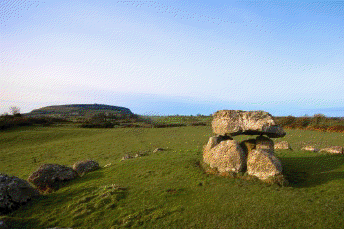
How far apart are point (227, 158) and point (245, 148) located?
2456 millimetres

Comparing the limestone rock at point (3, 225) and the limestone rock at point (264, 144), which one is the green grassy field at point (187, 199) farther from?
the limestone rock at point (264, 144)

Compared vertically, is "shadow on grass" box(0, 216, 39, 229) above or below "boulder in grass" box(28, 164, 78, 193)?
below

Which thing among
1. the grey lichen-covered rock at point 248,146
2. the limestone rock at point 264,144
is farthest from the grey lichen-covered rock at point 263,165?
the grey lichen-covered rock at point 248,146

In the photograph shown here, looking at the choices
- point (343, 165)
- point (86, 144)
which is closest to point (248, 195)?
point (343, 165)

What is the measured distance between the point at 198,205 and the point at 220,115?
22.6 feet

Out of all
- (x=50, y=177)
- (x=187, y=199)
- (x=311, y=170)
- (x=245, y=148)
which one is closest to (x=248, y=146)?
(x=245, y=148)

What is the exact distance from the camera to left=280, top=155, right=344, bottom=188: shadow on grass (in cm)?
1247

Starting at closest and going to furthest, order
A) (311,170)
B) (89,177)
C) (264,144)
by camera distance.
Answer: (311,170) → (264,144) → (89,177)

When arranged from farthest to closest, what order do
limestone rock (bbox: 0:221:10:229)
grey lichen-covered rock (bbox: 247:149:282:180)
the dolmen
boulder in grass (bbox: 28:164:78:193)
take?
boulder in grass (bbox: 28:164:78:193), the dolmen, grey lichen-covered rock (bbox: 247:149:282:180), limestone rock (bbox: 0:221:10:229)

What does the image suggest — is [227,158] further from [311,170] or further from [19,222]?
[19,222]

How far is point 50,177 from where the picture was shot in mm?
15703

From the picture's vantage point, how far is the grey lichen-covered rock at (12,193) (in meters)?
12.4

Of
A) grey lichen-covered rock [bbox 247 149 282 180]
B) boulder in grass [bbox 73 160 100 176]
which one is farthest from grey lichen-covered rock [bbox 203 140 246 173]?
boulder in grass [bbox 73 160 100 176]

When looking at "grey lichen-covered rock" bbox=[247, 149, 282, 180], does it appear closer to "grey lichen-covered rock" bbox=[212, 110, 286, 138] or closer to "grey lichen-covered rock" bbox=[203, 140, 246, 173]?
"grey lichen-covered rock" bbox=[203, 140, 246, 173]
